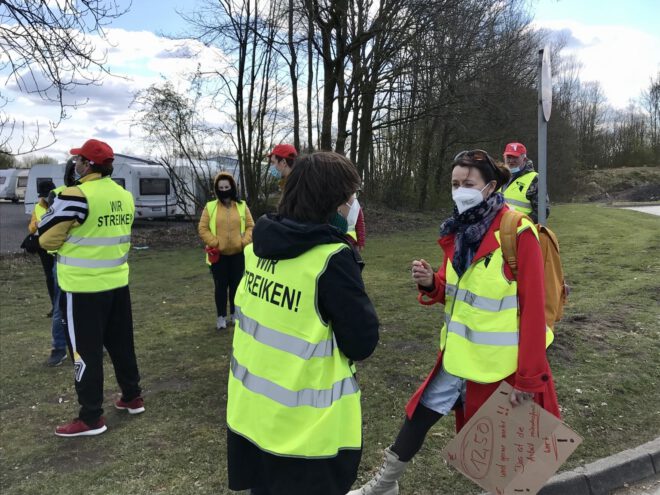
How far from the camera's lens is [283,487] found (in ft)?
6.30

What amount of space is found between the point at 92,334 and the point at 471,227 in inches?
112

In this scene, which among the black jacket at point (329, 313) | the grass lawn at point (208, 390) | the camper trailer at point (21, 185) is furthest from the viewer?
the camper trailer at point (21, 185)

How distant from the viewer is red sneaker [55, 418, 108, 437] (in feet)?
12.9

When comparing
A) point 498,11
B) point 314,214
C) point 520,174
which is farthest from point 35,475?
point 498,11

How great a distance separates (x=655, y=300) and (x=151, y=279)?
918 cm

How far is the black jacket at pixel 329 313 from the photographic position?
6.00 ft

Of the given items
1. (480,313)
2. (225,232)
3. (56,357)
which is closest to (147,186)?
(225,232)

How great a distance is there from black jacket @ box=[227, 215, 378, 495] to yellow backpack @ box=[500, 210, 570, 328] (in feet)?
2.87

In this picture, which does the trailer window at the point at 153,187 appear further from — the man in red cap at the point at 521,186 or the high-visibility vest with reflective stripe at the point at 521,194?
the high-visibility vest with reflective stripe at the point at 521,194

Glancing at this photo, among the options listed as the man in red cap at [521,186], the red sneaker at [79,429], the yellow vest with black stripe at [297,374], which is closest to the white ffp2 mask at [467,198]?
the yellow vest with black stripe at [297,374]

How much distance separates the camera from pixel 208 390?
15.7ft

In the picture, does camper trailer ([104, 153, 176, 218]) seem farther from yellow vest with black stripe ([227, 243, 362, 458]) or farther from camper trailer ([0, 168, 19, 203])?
camper trailer ([0, 168, 19, 203])

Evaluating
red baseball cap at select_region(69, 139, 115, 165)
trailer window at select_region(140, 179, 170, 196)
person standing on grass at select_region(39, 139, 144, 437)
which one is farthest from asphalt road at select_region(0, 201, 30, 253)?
red baseball cap at select_region(69, 139, 115, 165)

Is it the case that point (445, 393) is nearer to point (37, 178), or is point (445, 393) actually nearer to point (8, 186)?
Answer: point (37, 178)
